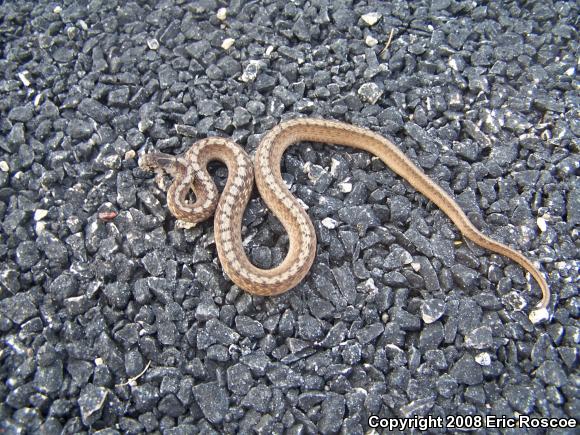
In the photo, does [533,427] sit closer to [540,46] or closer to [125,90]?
[540,46]

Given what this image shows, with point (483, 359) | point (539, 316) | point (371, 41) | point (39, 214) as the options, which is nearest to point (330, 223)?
point (483, 359)

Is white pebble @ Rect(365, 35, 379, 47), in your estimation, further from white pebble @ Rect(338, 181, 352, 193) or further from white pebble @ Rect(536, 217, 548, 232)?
white pebble @ Rect(536, 217, 548, 232)

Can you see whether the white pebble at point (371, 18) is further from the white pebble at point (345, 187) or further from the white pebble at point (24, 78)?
the white pebble at point (24, 78)

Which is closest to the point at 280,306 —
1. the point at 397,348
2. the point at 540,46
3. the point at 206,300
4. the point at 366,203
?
the point at 206,300

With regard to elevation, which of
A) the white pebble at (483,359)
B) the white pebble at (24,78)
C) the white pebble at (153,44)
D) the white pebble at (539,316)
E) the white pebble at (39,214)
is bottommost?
the white pebble at (483,359)

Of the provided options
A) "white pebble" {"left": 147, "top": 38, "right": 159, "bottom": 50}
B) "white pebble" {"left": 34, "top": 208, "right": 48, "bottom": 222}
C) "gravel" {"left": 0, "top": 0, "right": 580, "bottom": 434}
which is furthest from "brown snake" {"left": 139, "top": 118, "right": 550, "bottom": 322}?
"white pebble" {"left": 147, "top": 38, "right": 159, "bottom": 50}

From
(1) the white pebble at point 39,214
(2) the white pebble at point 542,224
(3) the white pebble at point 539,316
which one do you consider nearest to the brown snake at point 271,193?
(3) the white pebble at point 539,316

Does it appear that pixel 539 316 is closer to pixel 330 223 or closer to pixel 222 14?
pixel 330 223
